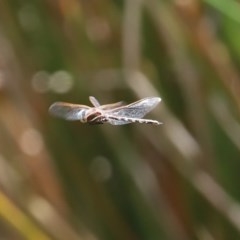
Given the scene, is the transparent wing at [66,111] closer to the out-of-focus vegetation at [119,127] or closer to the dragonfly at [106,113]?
the dragonfly at [106,113]

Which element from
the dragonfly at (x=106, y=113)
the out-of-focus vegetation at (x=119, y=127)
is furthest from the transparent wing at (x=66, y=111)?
the out-of-focus vegetation at (x=119, y=127)

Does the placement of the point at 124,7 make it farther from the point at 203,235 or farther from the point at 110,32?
the point at 203,235

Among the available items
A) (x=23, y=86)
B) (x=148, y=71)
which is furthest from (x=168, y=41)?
(x=23, y=86)

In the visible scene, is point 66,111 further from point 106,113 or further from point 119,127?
point 119,127

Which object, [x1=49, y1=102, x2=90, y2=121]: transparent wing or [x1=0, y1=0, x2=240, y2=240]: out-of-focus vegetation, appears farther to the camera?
[x1=0, y1=0, x2=240, y2=240]: out-of-focus vegetation

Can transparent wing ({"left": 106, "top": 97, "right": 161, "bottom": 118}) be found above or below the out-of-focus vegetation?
below

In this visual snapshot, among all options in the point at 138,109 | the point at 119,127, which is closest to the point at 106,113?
the point at 138,109

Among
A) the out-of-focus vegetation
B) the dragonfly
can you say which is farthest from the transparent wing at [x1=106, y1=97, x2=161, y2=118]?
the out-of-focus vegetation

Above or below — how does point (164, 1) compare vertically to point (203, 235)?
above

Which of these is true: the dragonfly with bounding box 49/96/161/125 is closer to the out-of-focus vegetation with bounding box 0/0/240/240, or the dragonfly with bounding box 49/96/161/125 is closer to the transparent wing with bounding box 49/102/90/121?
the transparent wing with bounding box 49/102/90/121
